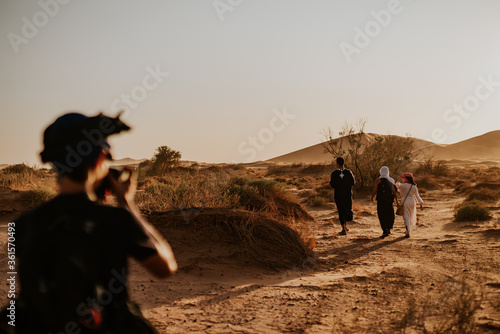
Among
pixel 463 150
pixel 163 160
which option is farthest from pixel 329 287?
pixel 463 150

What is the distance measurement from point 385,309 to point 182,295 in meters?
2.94

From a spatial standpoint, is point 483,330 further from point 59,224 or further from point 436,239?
point 436,239

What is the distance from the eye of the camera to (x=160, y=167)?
35.0m

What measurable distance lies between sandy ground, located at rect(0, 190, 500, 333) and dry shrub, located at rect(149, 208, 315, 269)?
301mm

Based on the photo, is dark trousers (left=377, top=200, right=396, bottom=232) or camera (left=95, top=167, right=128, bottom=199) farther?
dark trousers (left=377, top=200, right=396, bottom=232)

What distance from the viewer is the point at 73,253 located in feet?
5.13

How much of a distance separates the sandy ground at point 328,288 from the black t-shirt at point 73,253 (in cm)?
294

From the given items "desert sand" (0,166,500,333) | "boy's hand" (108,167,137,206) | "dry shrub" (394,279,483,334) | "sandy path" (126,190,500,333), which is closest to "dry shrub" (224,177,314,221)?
"desert sand" (0,166,500,333)

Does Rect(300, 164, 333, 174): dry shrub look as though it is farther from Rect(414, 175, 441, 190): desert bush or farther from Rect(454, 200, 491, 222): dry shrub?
Rect(454, 200, 491, 222): dry shrub

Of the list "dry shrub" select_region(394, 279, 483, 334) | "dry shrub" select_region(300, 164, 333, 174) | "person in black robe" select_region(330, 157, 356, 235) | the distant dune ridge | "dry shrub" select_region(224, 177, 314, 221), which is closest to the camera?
"dry shrub" select_region(394, 279, 483, 334)

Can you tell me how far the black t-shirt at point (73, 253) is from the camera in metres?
1.55

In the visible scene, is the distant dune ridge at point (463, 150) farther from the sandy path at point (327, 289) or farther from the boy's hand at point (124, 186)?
the boy's hand at point (124, 186)

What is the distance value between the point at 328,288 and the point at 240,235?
7.97ft

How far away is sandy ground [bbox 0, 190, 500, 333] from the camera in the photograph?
482 centimetres
